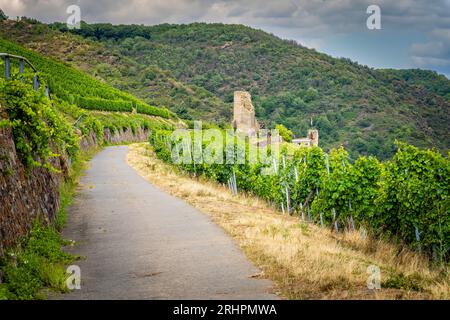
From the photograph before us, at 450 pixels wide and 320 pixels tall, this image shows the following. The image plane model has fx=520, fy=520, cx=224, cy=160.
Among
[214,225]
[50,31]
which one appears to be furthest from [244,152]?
[50,31]

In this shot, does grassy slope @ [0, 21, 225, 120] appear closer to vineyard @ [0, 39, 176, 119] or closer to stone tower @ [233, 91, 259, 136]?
stone tower @ [233, 91, 259, 136]

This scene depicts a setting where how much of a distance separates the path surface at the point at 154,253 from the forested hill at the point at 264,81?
5614 cm

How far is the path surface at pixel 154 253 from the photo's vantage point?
7.10 meters

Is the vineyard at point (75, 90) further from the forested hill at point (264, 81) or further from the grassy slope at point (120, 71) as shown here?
the grassy slope at point (120, 71)

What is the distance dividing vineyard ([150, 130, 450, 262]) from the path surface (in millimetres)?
4380

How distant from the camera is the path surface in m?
7.10

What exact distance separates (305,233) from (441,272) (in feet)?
9.90

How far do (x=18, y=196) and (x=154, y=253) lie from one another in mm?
2531

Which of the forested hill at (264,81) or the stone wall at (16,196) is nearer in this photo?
the stone wall at (16,196)

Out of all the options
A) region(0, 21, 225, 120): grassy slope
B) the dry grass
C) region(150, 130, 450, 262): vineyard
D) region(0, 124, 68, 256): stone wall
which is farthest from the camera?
region(0, 21, 225, 120): grassy slope

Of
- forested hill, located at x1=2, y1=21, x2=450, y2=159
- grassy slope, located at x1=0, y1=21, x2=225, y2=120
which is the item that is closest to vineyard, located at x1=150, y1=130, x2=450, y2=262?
forested hill, located at x1=2, y1=21, x2=450, y2=159

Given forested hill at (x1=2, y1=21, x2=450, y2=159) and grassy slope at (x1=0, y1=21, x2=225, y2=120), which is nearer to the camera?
forested hill at (x1=2, y1=21, x2=450, y2=159)

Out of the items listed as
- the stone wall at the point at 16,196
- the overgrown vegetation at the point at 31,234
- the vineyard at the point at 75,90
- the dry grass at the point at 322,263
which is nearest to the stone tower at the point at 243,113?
the vineyard at the point at 75,90

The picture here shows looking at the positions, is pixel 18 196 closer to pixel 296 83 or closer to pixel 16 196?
pixel 16 196
